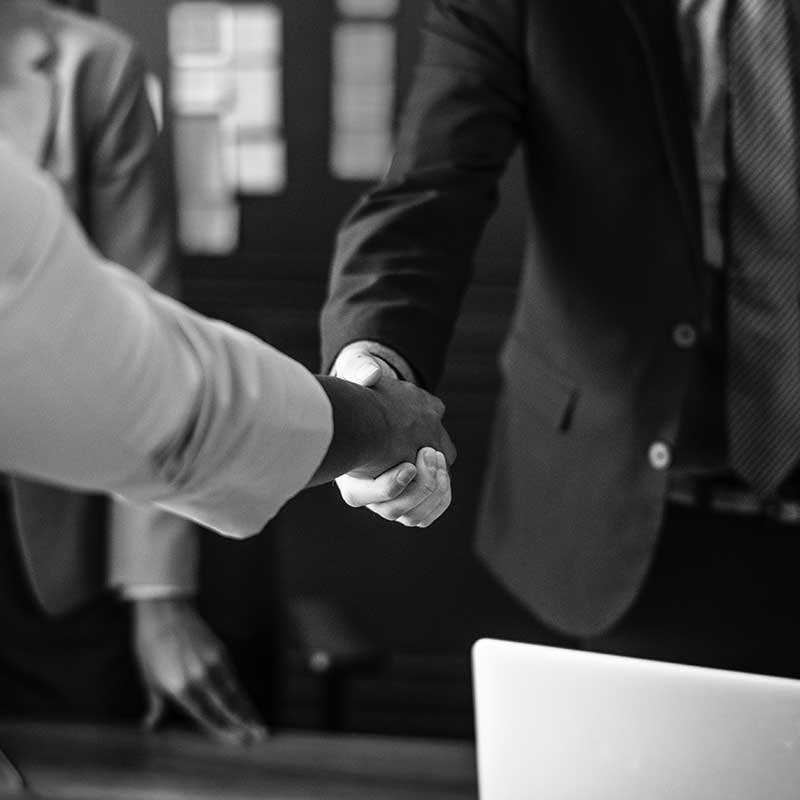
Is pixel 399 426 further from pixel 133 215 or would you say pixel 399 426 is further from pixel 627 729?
pixel 133 215

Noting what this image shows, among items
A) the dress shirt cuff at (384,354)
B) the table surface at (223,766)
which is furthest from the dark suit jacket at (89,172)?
the dress shirt cuff at (384,354)

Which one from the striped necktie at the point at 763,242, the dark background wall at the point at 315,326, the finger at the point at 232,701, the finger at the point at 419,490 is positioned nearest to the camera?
the finger at the point at 419,490

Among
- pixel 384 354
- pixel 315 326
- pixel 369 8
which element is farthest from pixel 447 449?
pixel 369 8

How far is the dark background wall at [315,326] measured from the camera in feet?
8.80

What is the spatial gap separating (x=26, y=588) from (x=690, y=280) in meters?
1.16

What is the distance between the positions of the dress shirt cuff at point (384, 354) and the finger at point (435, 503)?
0.70 ft

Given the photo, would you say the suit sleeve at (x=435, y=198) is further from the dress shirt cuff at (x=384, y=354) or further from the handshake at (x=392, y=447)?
the handshake at (x=392, y=447)

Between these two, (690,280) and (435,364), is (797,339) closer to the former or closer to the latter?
(690,280)

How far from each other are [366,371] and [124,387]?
1.75 feet

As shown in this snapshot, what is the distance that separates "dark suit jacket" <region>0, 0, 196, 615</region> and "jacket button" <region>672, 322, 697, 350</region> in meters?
0.78

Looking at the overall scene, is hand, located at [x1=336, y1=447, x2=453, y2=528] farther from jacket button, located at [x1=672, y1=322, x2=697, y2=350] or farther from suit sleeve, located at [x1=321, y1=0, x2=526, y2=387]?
jacket button, located at [x1=672, y1=322, x2=697, y2=350]

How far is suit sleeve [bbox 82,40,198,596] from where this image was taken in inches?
71.5

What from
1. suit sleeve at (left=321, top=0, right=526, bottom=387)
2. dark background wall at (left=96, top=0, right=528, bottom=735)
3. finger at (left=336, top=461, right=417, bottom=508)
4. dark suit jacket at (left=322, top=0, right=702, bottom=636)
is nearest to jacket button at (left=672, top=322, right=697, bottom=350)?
dark suit jacket at (left=322, top=0, right=702, bottom=636)

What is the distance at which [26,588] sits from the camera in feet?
6.36
